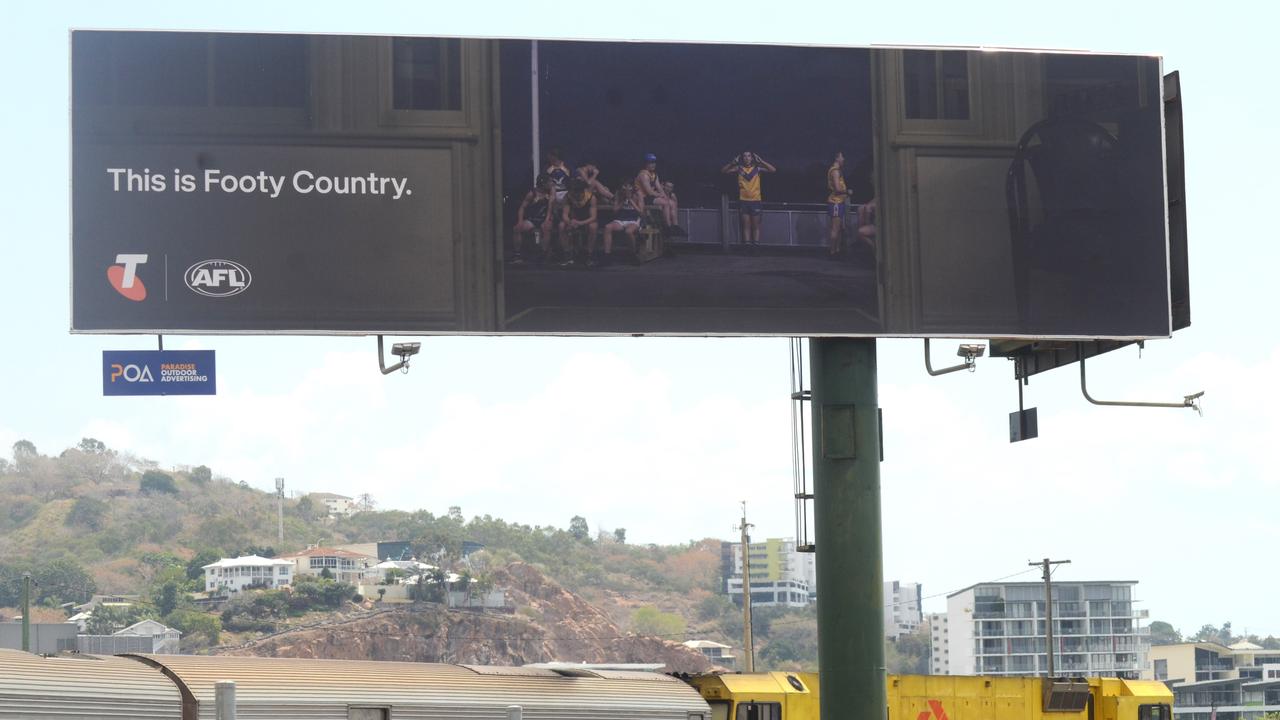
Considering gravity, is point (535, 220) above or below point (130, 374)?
above

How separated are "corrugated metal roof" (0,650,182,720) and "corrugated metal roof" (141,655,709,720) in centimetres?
47

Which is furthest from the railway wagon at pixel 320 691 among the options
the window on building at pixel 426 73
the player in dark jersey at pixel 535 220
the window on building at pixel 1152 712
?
the window on building at pixel 1152 712

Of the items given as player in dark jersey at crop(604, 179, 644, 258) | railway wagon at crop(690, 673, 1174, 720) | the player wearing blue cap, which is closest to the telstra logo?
railway wagon at crop(690, 673, 1174, 720)

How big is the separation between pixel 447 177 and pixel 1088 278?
30.1 feet

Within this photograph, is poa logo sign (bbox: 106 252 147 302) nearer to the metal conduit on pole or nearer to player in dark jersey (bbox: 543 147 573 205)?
player in dark jersey (bbox: 543 147 573 205)

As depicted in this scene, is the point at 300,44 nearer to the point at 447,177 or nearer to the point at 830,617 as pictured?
the point at 447,177

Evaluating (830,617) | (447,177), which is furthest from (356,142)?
(830,617)

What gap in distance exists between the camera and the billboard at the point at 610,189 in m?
21.4

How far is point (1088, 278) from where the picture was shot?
23016mm

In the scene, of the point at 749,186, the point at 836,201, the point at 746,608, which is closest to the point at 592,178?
the point at 749,186

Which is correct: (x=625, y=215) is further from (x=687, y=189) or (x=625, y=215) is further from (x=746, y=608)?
(x=746, y=608)

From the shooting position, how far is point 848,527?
22391mm

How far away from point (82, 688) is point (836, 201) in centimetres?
1173

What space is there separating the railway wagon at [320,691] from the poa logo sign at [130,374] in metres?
3.68
